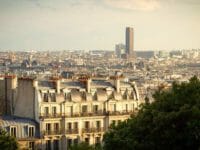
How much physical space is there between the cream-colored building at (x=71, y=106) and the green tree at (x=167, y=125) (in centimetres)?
1033

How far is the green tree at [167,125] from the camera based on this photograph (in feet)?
114

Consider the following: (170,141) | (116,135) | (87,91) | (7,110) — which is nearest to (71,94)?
(87,91)

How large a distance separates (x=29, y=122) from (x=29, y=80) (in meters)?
2.60

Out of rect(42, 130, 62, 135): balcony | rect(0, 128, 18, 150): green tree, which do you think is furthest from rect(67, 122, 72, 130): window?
rect(0, 128, 18, 150): green tree

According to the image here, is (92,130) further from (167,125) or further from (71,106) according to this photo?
(167,125)

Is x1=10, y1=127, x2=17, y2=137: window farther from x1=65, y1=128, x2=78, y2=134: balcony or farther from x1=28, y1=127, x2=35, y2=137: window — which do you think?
x1=65, y1=128, x2=78, y2=134: balcony

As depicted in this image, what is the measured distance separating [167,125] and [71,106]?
1450 cm

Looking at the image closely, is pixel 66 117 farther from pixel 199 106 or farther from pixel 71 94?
pixel 199 106

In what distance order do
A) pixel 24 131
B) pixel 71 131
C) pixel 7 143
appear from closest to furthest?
pixel 7 143, pixel 24 131, pixel 71 131

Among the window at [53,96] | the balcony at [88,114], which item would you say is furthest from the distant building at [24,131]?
the balcony at [88,114]

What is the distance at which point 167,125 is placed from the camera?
3547cm

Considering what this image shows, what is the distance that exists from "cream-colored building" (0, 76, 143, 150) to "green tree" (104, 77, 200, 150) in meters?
10.3

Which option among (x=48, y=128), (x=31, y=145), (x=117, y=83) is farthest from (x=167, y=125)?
(x=117, y=83)

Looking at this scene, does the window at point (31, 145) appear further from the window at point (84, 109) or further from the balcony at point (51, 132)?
the window at point (84, 109)
